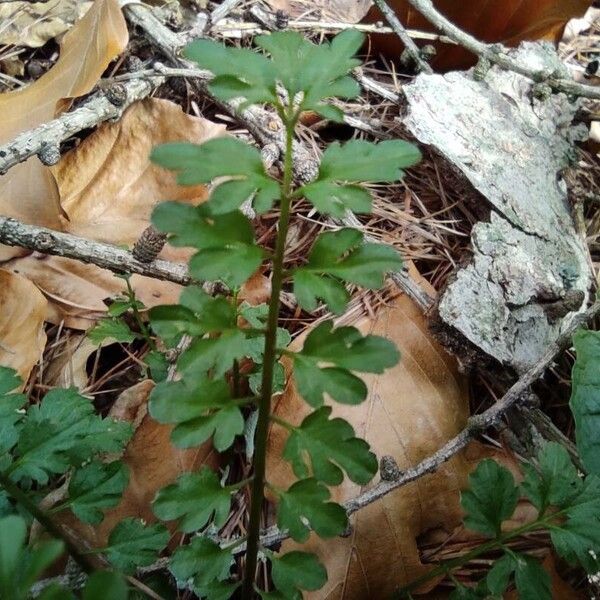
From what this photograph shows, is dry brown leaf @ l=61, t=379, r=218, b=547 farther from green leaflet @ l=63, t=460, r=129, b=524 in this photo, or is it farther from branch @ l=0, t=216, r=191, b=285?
branch @ l=0, t=216, r=191, b=285

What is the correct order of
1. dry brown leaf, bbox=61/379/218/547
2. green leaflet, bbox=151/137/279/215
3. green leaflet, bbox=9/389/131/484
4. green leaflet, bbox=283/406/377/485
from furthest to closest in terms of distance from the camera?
dry brown leaf, bbox=61/379/218/547, green leaflet, bbox=9/389/131/484, green leaflet, bbox=283/406/377/485, green leaflet, bbox=151/137/279/215

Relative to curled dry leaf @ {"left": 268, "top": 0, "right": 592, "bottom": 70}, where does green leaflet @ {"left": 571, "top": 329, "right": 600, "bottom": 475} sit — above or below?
below

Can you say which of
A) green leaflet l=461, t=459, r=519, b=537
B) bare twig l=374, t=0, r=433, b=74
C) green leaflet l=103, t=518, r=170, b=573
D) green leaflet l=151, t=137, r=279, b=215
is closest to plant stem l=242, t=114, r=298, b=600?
green leaflet l=151, t=137, r=279, b=215

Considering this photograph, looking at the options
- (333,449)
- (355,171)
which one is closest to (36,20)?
(355,171)

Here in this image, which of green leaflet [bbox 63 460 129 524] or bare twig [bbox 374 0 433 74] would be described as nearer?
green leaflet [bbox 63 460 129 524]

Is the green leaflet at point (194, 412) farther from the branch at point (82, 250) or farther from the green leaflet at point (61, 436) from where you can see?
the branch at point (82, 250)

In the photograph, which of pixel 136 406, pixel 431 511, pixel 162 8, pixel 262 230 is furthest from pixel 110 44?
pixel 431 511

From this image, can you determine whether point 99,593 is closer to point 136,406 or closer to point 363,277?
point 363,277

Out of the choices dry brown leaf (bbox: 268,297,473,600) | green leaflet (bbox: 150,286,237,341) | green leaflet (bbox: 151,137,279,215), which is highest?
green leaflet (bbox: 151,137,279,215)
